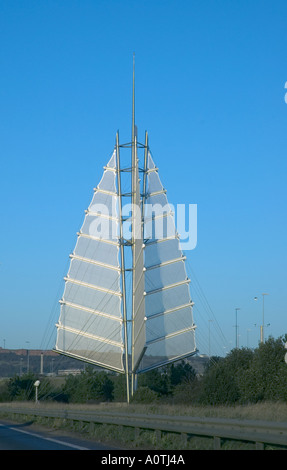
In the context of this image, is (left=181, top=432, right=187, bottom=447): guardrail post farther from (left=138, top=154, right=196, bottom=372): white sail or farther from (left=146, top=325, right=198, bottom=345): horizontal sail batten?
(left=146, top=325, right=198, bottom=345): horizontal sail batten

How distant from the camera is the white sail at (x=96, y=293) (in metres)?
40.9

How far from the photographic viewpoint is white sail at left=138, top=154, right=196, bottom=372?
4028 cm

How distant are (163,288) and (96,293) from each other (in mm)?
3918

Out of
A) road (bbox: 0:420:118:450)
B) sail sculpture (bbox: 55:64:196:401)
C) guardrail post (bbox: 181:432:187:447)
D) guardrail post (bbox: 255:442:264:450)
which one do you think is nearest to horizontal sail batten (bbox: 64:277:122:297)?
sail sculpture (bbox: 55:64:196:401)

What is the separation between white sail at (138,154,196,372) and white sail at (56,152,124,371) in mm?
1846

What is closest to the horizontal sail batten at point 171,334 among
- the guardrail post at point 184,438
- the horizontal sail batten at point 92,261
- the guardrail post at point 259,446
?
the horizontal sail batten at point 92,261

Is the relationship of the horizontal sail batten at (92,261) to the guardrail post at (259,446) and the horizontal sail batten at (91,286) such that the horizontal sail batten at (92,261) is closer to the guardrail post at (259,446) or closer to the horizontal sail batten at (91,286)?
the horizontal sail batten at (91,286)

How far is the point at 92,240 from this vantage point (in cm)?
4134

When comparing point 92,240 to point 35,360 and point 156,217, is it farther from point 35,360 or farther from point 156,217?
point 35,360

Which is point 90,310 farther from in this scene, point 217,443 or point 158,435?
point 217,443

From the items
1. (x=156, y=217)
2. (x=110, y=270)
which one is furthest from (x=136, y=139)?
(x=110, y=270)
